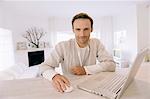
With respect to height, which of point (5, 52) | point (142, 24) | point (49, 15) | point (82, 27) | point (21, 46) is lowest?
point (5, 52)

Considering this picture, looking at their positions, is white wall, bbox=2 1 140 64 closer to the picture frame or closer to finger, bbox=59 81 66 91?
the picture frame

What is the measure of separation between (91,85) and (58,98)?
21cm

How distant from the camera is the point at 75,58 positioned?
1.29m

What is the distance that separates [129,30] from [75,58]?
4.50 meters

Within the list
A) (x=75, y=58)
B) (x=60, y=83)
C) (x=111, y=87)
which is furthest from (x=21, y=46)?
(x=111, y=87)

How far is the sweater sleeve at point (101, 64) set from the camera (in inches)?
45.8

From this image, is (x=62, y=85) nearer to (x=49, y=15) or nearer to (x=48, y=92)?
(x=48, y=92)

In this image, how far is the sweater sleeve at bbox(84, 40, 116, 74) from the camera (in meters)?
1.16

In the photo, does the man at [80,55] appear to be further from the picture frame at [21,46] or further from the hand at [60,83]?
the picture frame at [21,46]

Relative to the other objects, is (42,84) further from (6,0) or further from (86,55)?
(6,0)

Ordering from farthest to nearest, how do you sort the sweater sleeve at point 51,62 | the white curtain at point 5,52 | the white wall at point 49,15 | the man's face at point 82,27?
the white wall at point 49,15, the white curtain at point 5,52, the man's face at point 82,27, the sweater sleeve at point 51,62

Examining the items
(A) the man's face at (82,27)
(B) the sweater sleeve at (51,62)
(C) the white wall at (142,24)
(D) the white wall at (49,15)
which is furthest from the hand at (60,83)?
(C) the white wall at (142,24)

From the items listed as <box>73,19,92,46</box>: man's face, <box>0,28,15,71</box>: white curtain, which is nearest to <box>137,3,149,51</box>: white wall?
<box>0,28,15,71</box>: white curtain

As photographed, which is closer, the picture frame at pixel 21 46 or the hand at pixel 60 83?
the hand at pixel 60 83
